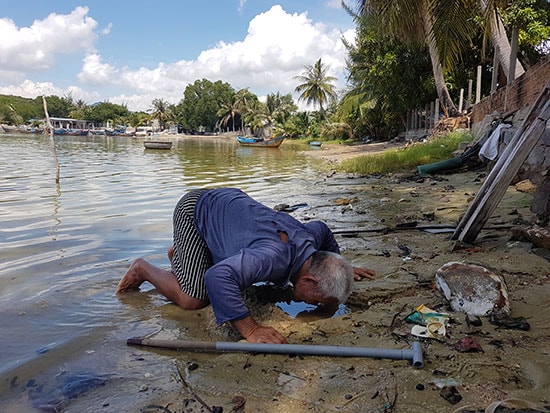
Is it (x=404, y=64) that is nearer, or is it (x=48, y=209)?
(x=48, y=209)

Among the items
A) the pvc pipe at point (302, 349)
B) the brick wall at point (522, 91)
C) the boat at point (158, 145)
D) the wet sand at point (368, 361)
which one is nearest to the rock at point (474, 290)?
the wet sand at point (368, 361)

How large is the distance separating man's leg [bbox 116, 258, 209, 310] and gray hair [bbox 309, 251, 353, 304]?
98cm

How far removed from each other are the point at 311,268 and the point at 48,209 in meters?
7.12

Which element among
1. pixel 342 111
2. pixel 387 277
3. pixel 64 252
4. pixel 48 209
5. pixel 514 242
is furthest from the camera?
pixel 342 111

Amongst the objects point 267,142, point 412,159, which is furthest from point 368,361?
point 267,142

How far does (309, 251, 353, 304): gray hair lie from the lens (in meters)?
2.74

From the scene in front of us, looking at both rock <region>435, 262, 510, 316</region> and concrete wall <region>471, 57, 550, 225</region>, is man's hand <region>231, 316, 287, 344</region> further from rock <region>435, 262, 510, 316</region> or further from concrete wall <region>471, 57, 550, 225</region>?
concrete wall <region>471, 57, 550, 225</region>

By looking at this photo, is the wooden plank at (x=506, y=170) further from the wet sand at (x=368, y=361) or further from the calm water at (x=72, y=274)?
the calm water at (x=72, y=274)

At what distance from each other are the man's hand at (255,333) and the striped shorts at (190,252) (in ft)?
2.15

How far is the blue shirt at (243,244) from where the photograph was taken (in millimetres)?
2527

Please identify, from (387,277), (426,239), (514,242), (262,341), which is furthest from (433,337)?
(426,239)

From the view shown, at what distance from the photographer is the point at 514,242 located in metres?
3.99

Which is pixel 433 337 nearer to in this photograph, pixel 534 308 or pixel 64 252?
pixel 534 308

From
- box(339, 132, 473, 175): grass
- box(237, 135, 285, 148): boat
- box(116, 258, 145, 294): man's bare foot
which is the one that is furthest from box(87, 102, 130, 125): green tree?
box(116, 258, 145, 294): man's bare foot
